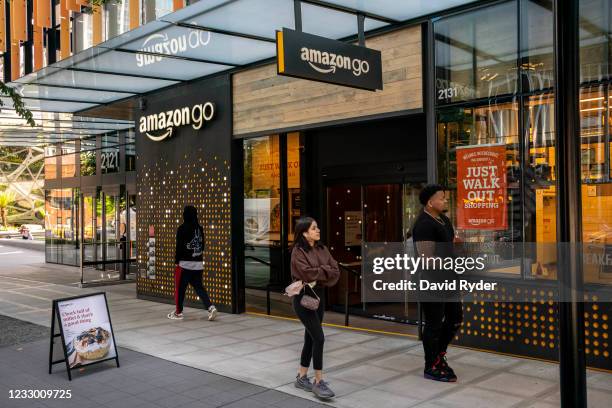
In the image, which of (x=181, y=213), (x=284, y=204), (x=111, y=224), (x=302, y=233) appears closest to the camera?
(x=302, y=233)

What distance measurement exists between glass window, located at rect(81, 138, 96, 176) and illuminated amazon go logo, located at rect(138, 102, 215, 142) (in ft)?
26.0

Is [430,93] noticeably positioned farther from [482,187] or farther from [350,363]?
[350,363]

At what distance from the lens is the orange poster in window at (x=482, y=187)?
280 inches

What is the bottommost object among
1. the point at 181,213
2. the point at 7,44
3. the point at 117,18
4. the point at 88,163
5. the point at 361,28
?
the point at 181,213

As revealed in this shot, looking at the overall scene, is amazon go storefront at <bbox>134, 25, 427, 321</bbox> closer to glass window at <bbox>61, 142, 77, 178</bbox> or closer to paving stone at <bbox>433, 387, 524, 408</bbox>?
paving stone at <bbox>433, 387, 524, 408</bbox>

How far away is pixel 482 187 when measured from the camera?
23.9 ft

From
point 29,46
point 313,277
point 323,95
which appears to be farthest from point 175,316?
point 29,46

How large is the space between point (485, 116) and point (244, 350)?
4.15m

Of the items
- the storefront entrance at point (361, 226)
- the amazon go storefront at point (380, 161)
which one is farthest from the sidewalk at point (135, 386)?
the storefront entrance at point (361, 226)

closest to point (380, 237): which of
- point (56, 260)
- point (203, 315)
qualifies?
point (203, 315)

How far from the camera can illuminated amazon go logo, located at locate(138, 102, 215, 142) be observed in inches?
436

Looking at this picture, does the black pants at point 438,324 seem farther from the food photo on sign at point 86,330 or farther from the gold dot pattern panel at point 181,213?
the gold dot pattern panel at point 181,213

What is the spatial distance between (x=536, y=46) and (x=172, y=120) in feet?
23.4

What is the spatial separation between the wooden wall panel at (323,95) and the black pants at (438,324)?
2855 mm
